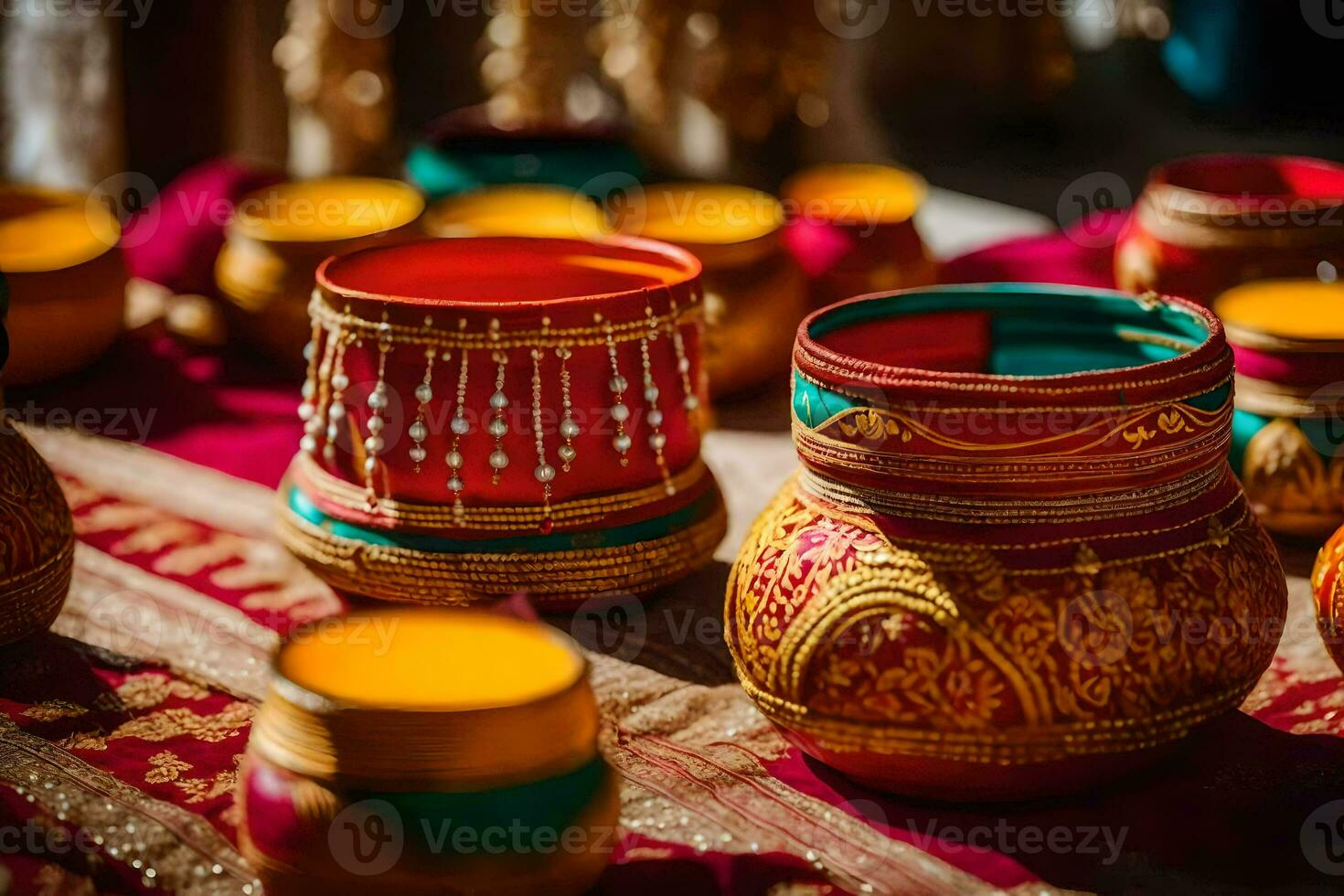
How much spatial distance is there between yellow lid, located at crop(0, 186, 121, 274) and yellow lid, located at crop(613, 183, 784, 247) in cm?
51

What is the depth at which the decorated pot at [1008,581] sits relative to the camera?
82 centimetres

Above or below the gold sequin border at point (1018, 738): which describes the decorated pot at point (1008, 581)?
above

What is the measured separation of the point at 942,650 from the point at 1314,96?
3.09m

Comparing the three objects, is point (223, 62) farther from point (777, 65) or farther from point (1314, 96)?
point (1314, 96)

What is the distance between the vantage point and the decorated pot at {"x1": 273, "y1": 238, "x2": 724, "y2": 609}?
107cm

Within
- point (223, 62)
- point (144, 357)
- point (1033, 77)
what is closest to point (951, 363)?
point (144, 357)
